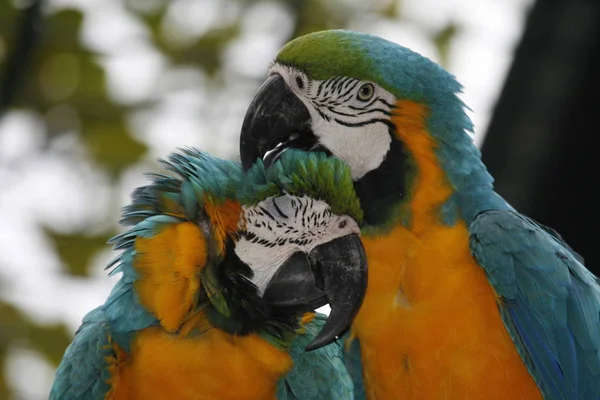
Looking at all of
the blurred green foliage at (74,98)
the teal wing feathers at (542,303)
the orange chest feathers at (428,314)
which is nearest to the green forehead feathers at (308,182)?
the orange chest feathers at (428,314)

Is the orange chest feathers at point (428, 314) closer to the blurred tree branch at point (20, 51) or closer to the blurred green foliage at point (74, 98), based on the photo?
the blurred tree branch at point (20, 51)

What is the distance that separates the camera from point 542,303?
9.68 ft

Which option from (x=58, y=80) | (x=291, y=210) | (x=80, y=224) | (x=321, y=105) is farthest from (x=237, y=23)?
(x=291, y=210)

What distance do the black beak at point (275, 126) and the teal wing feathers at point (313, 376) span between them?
683 millimetres

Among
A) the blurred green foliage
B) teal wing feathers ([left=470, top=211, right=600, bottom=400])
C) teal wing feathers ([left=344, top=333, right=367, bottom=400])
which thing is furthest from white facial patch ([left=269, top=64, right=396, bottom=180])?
the blurred green foliage

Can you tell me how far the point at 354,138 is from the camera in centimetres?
313

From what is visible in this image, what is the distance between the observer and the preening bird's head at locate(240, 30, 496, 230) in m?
3.07

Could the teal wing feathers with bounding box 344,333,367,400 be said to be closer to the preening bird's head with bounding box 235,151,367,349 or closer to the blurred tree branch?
the preening bird's head with bounding box 235,151,367,349

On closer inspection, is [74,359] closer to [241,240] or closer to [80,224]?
[241,240]

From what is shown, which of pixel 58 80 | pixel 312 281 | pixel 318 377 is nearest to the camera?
pixel 312 281

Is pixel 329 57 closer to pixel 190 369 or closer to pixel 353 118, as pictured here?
pixel 353 118

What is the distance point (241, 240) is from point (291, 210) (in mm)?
211

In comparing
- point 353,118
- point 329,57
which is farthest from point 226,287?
point 329,57

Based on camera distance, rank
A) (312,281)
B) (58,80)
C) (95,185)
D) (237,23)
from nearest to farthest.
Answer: (312,281) < (58,80) < (95,185) < (237,23)
